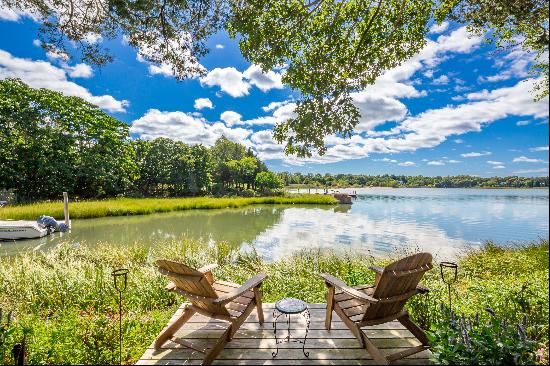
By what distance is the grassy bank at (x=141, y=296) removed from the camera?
2.73 metres

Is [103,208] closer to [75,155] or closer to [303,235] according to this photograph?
[75,155]

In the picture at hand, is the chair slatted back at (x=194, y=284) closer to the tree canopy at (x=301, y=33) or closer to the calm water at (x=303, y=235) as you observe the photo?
the tree canopy at (x=301, y=33)

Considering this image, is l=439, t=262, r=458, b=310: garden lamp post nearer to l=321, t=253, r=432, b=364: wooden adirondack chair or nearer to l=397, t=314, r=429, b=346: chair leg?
l=321, t=253, r=432, b=364: wooden adirondack chair

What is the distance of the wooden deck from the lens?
8.50 feet

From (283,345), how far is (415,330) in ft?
4.20

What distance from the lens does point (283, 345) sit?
2832 mm

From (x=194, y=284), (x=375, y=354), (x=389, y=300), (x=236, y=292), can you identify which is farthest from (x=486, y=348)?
(x=194, y=284)

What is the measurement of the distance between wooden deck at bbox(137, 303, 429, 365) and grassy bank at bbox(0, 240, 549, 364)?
1.20 ft

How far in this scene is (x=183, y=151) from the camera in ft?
124

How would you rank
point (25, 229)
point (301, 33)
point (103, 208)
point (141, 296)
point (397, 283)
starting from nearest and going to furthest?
1. point (397, 283)
2. point (141, 296)
3. point (301, 33)
4. point (25, 229)
5. point (103, 208)

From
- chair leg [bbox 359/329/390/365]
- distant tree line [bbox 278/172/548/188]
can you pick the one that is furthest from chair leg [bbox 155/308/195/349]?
distant tree line [bbox 278/172/548/188]

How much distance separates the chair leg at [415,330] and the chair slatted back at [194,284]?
5.62 ft

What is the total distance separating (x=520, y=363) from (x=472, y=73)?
6451mm

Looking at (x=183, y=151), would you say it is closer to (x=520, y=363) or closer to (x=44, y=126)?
(x=44, y=126)
